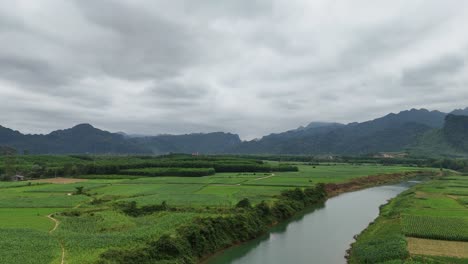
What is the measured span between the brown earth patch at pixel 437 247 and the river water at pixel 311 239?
6.15 metres

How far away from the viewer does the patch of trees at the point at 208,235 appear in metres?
28.4

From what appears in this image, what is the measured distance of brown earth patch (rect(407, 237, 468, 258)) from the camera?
98.4 ft

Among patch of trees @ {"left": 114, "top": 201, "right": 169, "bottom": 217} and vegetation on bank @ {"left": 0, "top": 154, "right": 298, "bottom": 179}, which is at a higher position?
vegetation on bank @ {"left": 0, "top": 154, "right": 298, "bottom": 179}

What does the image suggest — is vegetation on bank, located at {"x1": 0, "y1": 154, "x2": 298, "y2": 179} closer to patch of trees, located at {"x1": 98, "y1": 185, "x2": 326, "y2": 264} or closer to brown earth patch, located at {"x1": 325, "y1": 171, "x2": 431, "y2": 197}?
brown earth patch, located at {"x1": 325, "y1": 171, "x2": 431, "y2": 197}

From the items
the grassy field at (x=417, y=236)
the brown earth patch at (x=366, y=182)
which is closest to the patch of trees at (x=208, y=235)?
the grassy field at (x=417, y=236)

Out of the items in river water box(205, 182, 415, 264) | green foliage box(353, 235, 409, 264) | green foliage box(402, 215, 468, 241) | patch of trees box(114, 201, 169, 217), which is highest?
patch of trees box(114, 201, 169, 217)

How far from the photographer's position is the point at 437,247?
31922mm

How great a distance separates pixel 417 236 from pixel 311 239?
10662 mm

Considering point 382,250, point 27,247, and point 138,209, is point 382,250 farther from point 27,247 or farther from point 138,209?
point 27,247

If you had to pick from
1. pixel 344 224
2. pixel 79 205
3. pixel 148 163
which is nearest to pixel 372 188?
pixel 344 224

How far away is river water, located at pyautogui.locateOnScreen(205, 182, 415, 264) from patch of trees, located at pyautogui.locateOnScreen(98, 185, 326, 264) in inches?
45.9

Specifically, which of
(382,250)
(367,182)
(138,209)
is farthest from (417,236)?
(367,182)

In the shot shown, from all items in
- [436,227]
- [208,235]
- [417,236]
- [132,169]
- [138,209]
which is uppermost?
[132,169]

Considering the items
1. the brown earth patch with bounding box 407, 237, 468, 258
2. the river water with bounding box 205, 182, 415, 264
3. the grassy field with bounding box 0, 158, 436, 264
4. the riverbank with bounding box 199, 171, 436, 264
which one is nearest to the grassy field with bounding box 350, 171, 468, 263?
the brown earth patch with bounding box 407, 237, 468, 258
